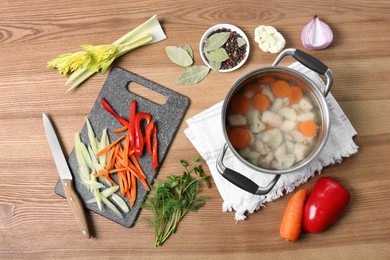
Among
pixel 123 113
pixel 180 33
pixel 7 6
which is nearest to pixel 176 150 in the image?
pixel 123 113

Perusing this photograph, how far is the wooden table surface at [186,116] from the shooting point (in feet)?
4.32

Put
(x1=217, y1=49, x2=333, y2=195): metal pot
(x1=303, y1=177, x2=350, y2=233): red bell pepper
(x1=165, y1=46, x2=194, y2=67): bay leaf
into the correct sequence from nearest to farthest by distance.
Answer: (x1=217, y1=49, x2=333, y2=195): metal pot
(x1=303, y1=177, x2=350, y2=233): red bell pepper
(x1=165, y1=46, x2=194, y2=67): bay leaf

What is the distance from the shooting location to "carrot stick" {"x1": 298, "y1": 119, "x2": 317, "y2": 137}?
3.85 feet

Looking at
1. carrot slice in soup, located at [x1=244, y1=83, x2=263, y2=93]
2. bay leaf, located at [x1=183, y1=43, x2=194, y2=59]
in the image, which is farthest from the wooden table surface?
carrot slice in soup, located at [x1=244, y1=83, x2=263, y2=93]

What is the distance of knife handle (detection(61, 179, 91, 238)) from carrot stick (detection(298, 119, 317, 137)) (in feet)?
2.20

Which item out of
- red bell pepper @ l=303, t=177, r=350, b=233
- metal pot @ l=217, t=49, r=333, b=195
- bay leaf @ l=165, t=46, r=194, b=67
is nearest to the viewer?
metal pot @ l=217, t=49, r=333, b=195

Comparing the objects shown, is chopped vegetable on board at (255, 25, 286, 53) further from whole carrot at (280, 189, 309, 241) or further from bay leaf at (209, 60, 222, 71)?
whole carrot at (280, 189, 309, 241)

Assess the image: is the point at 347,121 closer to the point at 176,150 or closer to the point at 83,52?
the point at 176,150

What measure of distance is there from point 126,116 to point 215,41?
35cm

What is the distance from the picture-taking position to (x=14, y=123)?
1382 mm

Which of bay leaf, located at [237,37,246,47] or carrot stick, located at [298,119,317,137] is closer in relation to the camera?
carrot stick, located at [298,119,317,137]

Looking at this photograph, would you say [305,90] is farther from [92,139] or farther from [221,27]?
[92,139]

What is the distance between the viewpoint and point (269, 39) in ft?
4.35

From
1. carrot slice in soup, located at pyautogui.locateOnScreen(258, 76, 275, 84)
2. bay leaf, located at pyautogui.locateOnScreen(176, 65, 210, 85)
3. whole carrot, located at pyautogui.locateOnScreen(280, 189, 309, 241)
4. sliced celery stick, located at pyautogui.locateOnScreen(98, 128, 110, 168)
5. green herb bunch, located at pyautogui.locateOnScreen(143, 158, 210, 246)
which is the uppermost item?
carrot slice in soup, located at pyautogui.locateOnScreen(258, 76, 275, 84)
